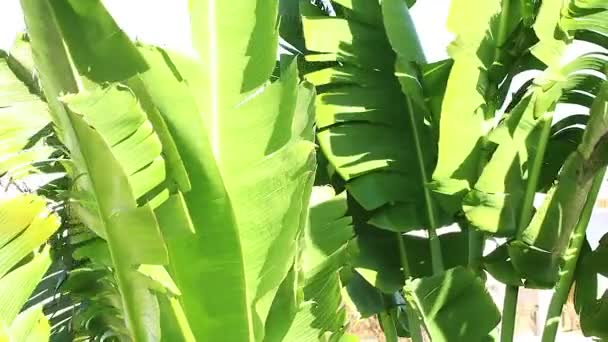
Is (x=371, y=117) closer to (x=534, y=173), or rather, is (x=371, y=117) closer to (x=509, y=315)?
(x=534, y=173)

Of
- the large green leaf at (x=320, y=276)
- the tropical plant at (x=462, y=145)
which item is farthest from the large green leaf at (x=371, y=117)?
the large green leaf at (x=320, y=276)

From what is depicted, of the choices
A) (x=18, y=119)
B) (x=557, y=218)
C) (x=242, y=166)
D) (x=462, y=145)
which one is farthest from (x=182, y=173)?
(x=557, y=218)

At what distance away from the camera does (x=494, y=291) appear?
337cm

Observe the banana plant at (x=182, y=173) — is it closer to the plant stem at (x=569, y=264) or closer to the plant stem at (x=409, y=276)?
the plant stem at (x=409, y=276)

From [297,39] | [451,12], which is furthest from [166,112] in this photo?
[297,39]

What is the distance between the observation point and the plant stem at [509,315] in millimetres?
1928

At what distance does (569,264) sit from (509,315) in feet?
0.67

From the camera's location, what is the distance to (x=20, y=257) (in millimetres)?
850

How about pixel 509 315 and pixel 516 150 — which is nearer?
pixel 516 150

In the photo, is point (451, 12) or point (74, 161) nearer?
point (74, 161)

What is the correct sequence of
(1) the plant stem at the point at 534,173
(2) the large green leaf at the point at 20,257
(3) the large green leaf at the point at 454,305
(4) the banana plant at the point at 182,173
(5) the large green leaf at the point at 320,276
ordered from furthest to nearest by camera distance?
1. (1) the plant stem at the point at 534,173
2. (3) the large green leaf at the point at 454,305
3. (5) the large green leaf at the point at 320,276
4. (4) the banana plant at the point at 182,173
5. (2) the large green leaf at the point at 20,257

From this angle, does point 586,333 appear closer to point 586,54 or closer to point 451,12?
point 586,54

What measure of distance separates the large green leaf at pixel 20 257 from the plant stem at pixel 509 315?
1368 mm

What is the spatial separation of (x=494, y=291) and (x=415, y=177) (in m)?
1.61
